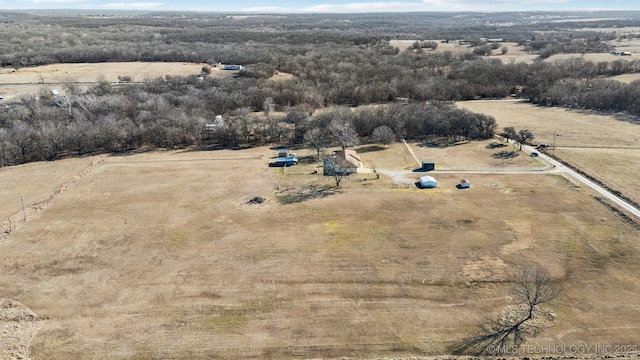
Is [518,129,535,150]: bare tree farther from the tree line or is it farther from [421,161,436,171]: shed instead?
[421,161,436,171]: shed

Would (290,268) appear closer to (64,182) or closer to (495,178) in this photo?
(495,178)

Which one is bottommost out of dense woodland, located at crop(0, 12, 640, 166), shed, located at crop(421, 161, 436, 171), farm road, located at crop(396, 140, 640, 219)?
farm road, located at crop(396, 140, 640, 219)

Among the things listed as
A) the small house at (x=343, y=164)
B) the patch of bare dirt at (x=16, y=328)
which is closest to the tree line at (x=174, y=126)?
the small house at (x=343, y=164)

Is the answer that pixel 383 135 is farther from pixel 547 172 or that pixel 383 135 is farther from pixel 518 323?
pixel 518 323

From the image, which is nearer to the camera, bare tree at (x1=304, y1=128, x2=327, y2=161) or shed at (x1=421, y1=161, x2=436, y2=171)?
shed at (x1=421, y1=161, x2=436, y2=171)

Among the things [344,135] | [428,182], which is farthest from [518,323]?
[344,135]

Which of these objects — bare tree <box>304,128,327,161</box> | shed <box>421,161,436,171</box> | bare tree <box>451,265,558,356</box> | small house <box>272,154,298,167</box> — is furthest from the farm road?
bare tree <box>451,265,558,356</box>

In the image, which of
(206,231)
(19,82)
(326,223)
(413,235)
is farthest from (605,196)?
(19,82)
